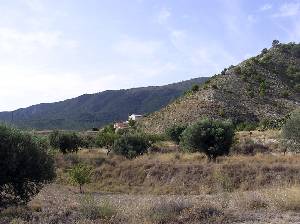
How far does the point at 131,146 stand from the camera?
44062 mm

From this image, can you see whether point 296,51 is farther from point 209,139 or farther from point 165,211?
point 165,211

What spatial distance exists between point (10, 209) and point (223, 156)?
25.8m

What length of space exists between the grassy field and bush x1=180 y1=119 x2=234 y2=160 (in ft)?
3.44

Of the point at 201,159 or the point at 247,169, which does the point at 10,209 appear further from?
the point at 201,159

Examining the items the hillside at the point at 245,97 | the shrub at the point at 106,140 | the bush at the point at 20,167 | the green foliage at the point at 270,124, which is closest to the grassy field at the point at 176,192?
the bush at the point at 20,167

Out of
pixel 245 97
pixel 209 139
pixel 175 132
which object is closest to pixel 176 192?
pixel 209 139

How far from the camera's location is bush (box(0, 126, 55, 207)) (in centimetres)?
1491

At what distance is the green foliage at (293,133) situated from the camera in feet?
115

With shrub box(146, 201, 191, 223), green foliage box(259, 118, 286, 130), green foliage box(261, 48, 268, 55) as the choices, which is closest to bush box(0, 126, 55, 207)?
shrub box(146, 201, 191, 223)

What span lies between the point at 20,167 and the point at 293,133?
80.4 ft

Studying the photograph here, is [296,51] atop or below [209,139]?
atop

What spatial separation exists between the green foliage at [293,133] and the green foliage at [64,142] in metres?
22.7

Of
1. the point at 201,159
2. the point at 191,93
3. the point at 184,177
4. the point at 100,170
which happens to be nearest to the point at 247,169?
the point at 184,177

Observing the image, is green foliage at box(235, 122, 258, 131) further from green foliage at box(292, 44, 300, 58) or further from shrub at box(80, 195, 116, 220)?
shrub at box(80, 195, 116, 220)
